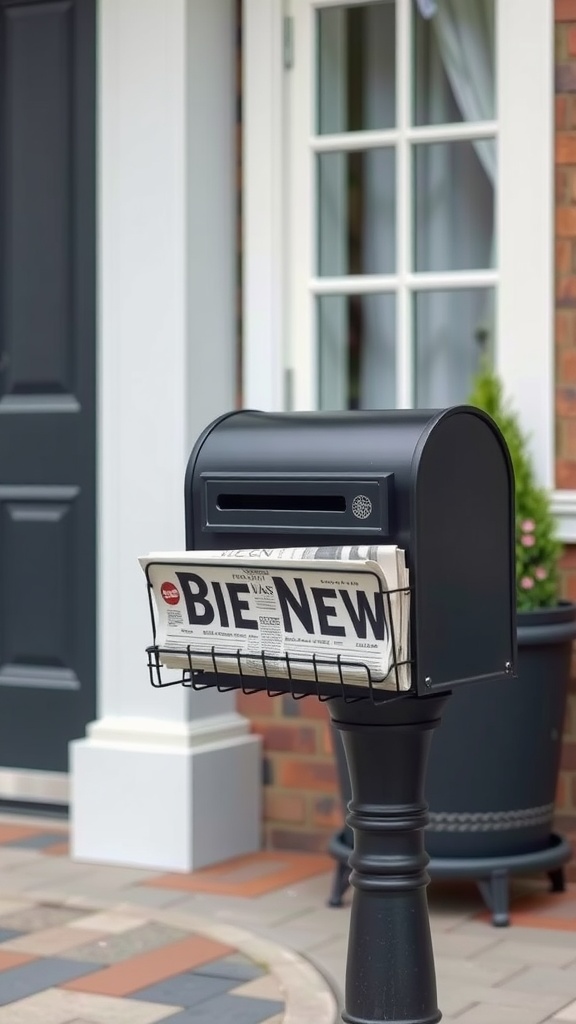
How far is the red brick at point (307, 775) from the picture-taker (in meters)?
4.78

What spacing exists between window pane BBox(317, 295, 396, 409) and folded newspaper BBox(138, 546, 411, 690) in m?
2.24

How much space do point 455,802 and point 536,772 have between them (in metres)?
0.22

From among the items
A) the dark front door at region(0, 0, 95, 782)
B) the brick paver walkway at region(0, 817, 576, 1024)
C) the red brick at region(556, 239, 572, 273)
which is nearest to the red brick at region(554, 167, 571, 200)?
the red brick at region(556, 239, 572, 273)

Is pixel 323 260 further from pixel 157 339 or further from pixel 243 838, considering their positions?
pixel 243 838

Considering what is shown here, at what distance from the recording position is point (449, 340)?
4684mm

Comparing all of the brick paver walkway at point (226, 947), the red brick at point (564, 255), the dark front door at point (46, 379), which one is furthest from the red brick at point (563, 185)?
the brick paver walkway at point (226, 947)

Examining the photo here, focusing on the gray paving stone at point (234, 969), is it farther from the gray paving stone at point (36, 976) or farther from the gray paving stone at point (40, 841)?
the gray paving stone at point (40, 841)

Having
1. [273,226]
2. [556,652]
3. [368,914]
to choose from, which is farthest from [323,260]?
[368,914]

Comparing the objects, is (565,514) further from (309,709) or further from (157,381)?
(157,381)

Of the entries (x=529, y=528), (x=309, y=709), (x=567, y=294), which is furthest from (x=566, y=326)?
(x=309, y=709)

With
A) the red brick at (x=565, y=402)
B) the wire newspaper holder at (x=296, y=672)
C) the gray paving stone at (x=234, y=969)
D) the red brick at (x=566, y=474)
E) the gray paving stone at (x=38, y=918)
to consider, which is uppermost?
the red brick at (x=565, y=402)

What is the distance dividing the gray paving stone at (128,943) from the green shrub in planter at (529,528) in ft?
3.87

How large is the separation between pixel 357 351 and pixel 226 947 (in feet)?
5.91

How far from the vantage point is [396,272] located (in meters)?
4.73
